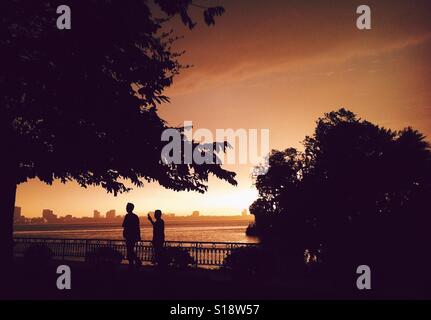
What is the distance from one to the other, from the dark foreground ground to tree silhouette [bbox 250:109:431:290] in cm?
890

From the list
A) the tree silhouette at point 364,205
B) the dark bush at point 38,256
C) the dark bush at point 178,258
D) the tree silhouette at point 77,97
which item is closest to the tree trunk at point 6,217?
the tree silhouette at point 77,97

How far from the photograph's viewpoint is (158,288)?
37.0 ft

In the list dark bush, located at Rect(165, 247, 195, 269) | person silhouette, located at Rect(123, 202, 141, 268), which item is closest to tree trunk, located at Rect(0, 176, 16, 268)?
person silhouette, located at Rect(123, 202, 141, 268)

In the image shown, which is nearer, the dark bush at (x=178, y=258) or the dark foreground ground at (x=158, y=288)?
the dark foreground ground at (x=158, y=288)

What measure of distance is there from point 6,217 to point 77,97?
4689 mm

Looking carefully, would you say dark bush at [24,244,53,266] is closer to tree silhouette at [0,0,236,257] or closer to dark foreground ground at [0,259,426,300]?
dark foreground ground at [0,259,426,300]

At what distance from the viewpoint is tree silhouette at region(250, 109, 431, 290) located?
20516 millimetres

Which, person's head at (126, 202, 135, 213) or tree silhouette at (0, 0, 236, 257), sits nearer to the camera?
tree silhouette at (0, 0, 236, 257)

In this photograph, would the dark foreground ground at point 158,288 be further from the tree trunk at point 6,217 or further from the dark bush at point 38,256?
the dark bush at point 38,256

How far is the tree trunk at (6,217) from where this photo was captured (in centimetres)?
1191

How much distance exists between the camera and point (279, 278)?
13719 mm

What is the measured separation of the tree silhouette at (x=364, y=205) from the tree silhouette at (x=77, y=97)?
12.0 m
